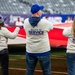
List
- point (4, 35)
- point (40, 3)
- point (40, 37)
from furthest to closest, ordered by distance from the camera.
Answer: point (40, 3)
point (4, 35)
point (40, 37)

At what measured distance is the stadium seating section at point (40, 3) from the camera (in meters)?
21.4

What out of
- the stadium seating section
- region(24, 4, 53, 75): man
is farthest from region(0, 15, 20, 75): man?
the stadium seating section

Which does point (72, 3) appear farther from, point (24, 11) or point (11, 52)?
point (11, 52)

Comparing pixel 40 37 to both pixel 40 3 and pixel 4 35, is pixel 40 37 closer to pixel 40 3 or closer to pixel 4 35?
pixel 4 35

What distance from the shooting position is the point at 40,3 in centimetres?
2317

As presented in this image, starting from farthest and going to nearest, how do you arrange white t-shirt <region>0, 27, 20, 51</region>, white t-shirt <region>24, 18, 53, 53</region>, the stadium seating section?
the stadium seating section < white t-shirt <region>0, 27, 20, 51</region> < white t-shirt <region>24, 18, 53, 53</region>

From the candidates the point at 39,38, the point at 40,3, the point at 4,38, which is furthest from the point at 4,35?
the point at 40,3

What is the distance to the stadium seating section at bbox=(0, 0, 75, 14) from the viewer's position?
21.4 m

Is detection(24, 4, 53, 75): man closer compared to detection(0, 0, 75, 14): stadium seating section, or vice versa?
detection(24, 4, 53, 75): man

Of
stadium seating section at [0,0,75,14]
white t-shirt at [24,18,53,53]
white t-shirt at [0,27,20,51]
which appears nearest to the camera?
white t-shirt at [24,18,53,53]

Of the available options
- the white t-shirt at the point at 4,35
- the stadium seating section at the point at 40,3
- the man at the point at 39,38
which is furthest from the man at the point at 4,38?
the stadium seating section at the point at 40,3

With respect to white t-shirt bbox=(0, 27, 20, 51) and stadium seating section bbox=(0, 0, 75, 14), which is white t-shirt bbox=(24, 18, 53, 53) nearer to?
white t-shirt bbox=(0, 27, 20, 51)

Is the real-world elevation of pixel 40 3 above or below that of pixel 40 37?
below

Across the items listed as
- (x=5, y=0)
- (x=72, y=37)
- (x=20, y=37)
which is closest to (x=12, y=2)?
(x=5, y=0)
